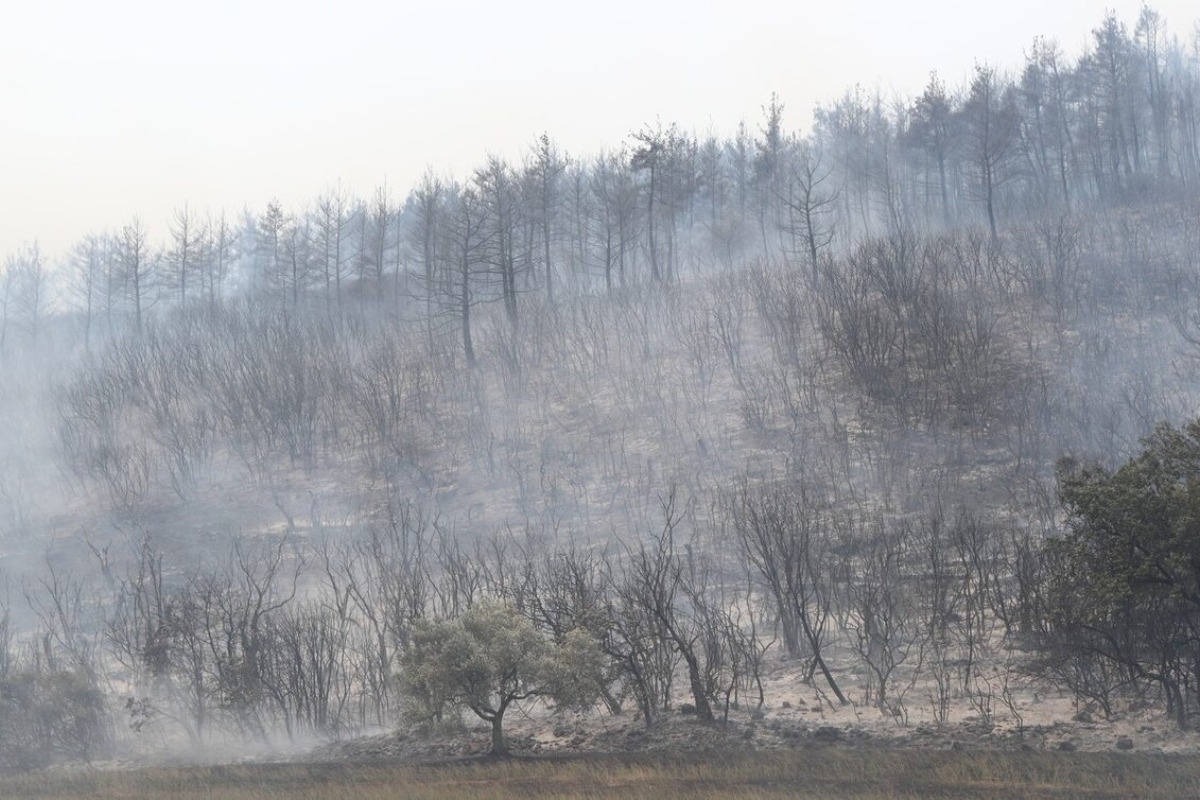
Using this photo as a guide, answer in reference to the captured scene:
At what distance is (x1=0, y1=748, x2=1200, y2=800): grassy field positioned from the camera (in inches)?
531

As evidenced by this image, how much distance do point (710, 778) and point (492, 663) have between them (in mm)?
3508

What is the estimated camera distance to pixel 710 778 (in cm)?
1497

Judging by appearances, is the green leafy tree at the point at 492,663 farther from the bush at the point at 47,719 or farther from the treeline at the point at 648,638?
the bush at the point at 47,719

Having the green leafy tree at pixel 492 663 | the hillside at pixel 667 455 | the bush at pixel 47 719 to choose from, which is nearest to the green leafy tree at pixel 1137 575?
the hillside at pixel 667 455

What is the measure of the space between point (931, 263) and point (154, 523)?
85.3 feet

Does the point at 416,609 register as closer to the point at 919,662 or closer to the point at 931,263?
the point at 919,662

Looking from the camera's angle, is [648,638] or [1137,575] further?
[648,638]

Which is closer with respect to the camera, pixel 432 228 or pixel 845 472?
pixel 845 472

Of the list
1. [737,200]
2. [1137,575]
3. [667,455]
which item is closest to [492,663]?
[1137,575]

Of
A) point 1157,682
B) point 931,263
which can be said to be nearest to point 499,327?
point 931,263

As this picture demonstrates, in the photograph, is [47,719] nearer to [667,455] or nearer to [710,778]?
[710,778]

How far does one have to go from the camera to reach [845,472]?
2642cm

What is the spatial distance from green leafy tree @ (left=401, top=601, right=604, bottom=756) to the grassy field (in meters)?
0.98

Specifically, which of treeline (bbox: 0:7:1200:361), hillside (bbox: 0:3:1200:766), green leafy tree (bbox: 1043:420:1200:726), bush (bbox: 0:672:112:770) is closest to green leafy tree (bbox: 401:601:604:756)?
hillside (bbox: 0:3:1200:766)
